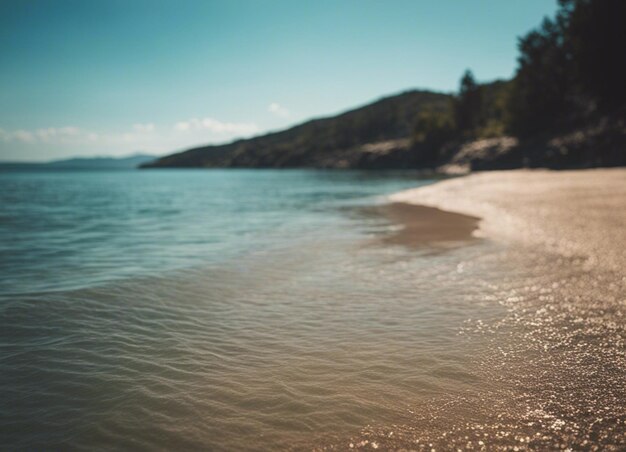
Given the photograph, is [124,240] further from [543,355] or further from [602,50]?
[602,50]

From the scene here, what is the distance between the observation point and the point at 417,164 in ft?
325

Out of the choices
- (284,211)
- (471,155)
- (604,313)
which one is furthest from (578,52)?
(604,313)

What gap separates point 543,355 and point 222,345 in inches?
159

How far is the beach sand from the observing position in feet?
10.6

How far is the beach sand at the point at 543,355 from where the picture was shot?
3.24 metres

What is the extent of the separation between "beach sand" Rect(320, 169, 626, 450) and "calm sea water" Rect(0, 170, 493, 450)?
0.94ft

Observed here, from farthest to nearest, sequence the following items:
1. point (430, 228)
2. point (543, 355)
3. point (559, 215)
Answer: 1. point (430, 228)
2. point (559, 215)
3. point (543, 355)

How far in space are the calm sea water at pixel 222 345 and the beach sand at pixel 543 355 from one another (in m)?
0.29

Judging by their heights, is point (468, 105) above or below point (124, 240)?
above

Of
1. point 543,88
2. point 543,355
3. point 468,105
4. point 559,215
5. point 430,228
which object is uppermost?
point 468,105

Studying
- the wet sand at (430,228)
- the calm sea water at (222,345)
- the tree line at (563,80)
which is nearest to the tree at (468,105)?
the tree line at (563,80)

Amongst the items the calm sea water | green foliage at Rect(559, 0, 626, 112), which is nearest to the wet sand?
the calm sea water

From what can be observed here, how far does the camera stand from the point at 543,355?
4.61 metres

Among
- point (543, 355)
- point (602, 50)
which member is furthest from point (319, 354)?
point (602, 50)
